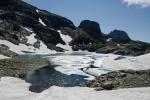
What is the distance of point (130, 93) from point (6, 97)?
12660 millimetres

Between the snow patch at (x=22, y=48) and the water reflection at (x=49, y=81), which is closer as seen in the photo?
the water reflection at (x=49, y=81)

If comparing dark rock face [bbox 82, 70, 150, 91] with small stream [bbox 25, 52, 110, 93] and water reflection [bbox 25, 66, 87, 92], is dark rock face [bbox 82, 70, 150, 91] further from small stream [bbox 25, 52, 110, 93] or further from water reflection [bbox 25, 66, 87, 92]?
water reflection [bbox 25, 66, 87, 92]

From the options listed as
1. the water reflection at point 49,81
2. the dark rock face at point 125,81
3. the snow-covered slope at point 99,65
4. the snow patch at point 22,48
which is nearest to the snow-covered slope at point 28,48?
the snow patch at point 22,48

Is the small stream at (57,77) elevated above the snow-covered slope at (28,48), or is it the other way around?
the snow-covered slope at (28,48)

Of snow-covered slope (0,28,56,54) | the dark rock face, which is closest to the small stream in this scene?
the dark rock face

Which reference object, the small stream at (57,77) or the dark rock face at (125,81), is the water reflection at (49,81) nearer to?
the small stream at (57,77)

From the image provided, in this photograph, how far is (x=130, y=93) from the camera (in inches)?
1252

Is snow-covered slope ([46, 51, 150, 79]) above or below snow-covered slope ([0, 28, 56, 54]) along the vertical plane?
below

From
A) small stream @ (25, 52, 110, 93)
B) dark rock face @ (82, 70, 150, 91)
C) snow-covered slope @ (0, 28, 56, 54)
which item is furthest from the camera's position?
snow-covered slope @ (0, 28, 56, 54)

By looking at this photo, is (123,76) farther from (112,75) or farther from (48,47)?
(48,47)

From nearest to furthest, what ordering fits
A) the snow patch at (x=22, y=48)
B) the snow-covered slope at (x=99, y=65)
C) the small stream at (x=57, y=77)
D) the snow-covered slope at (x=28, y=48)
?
the small stream at (x=57, y=77)
the snow-covered slope at (x=99, y=65)
the snow patch at (x=22, y=48)
the snow-covered slope at (x=28, y=48)

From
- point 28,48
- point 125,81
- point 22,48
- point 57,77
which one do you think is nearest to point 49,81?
point 57,77

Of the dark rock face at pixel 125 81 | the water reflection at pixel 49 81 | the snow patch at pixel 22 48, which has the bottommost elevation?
the water reflection at pixel 49 81

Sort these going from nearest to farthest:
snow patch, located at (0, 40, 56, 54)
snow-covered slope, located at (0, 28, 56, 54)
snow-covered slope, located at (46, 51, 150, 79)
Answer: snow-covered slope, located at (46, 51, 150, 79) → snow patch, located at (0, 40, 56, 54) → snow-covered slope, located at (0, 28, 56, 54)
